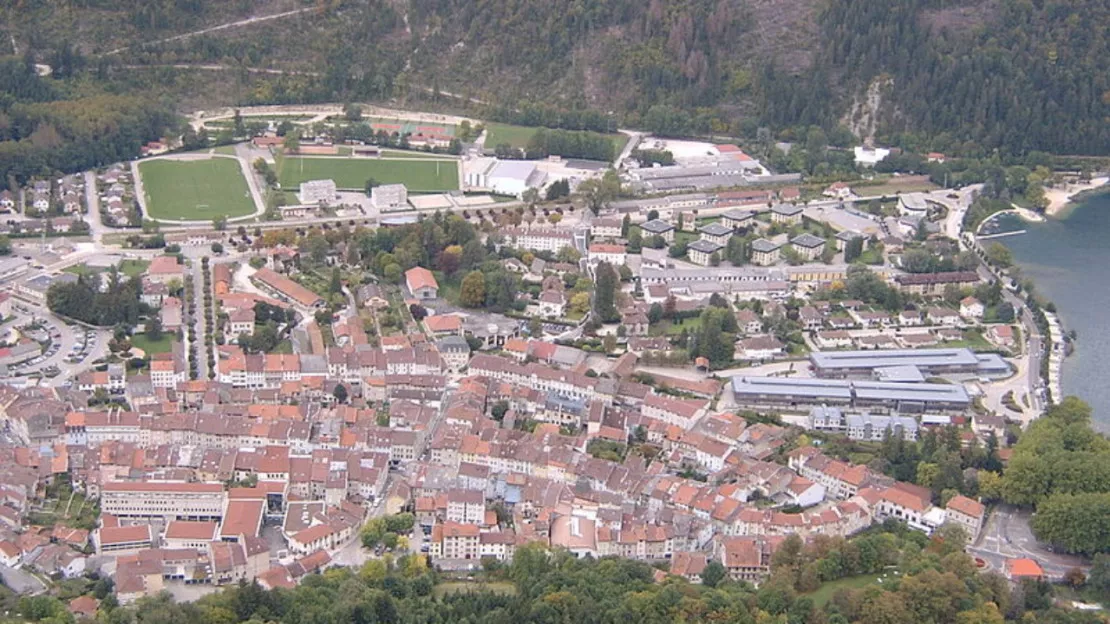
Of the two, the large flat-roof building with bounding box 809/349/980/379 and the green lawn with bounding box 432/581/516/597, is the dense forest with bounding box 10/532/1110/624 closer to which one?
the green lawn with bounding box 432/581/516/597

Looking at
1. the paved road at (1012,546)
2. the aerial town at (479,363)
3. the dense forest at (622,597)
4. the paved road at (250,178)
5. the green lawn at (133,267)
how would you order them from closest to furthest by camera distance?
the dense forest at (622,597) < the paved road at (1012,546) < the aerial town at (479,363) < the green lawn at (133,267) < the paved road at (250,178)

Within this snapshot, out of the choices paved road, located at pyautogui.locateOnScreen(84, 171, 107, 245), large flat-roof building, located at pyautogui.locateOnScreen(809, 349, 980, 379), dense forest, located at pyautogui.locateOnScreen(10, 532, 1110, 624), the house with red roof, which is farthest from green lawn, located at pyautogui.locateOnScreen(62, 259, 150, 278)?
large flat-roof building, located at pyautogui.locateOnScreen(809, 349, 980, 379)

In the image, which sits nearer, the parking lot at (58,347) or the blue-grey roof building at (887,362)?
the parking lot at (58,347)

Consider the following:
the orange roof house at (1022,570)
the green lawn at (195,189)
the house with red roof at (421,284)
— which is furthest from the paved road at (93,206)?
the orange roof house at (1022,570)

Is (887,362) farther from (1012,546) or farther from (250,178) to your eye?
(250,178)

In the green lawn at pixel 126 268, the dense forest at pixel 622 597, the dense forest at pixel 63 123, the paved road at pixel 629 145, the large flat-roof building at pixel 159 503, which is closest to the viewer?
the dense forest at pixel 622 597

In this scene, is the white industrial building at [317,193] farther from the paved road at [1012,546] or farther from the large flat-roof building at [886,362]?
the paved road at [1012,546]

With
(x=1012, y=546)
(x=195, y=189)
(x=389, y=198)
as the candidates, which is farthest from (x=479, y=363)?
(x=195, y=189)
